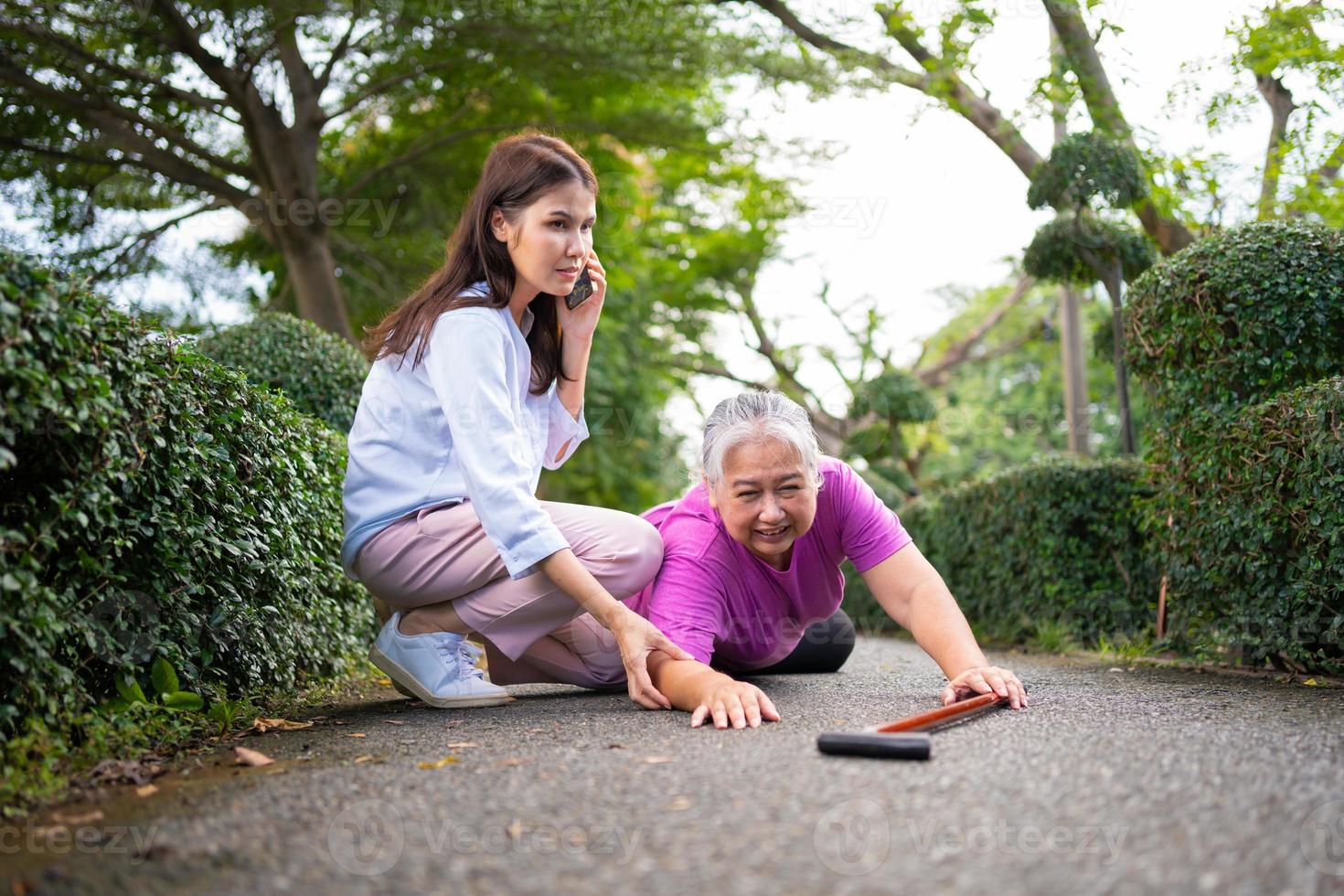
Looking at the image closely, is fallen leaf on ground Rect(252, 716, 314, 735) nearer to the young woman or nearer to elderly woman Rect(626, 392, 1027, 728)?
the young woman

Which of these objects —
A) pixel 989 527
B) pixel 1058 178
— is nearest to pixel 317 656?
pixel 989 527

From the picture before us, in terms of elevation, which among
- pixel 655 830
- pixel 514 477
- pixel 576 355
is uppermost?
pixel 576 355

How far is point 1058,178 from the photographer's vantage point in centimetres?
679

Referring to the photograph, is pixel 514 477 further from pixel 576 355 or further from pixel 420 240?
pixel 420 240

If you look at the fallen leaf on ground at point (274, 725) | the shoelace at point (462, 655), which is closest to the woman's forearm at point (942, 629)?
the shoelace at point (462, 655)

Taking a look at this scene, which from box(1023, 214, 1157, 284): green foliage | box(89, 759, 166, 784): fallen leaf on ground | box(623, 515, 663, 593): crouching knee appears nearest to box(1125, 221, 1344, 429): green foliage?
box(623, 515, 663, 593): crouching knee

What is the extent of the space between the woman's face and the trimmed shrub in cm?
243

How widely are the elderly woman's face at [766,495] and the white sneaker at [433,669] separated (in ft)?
3.00

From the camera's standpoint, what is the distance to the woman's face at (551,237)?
3.28 metres

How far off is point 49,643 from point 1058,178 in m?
6.26

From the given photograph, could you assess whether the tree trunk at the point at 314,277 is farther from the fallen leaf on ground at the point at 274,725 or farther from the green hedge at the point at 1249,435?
the green hedge at the point at 1249,435

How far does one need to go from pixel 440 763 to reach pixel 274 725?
855 mm

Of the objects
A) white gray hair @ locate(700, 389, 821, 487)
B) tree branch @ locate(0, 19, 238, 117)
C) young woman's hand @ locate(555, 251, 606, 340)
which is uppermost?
tree branch @ locate(0, 19, 238, 117)

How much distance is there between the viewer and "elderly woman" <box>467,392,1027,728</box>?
2.99 meters
